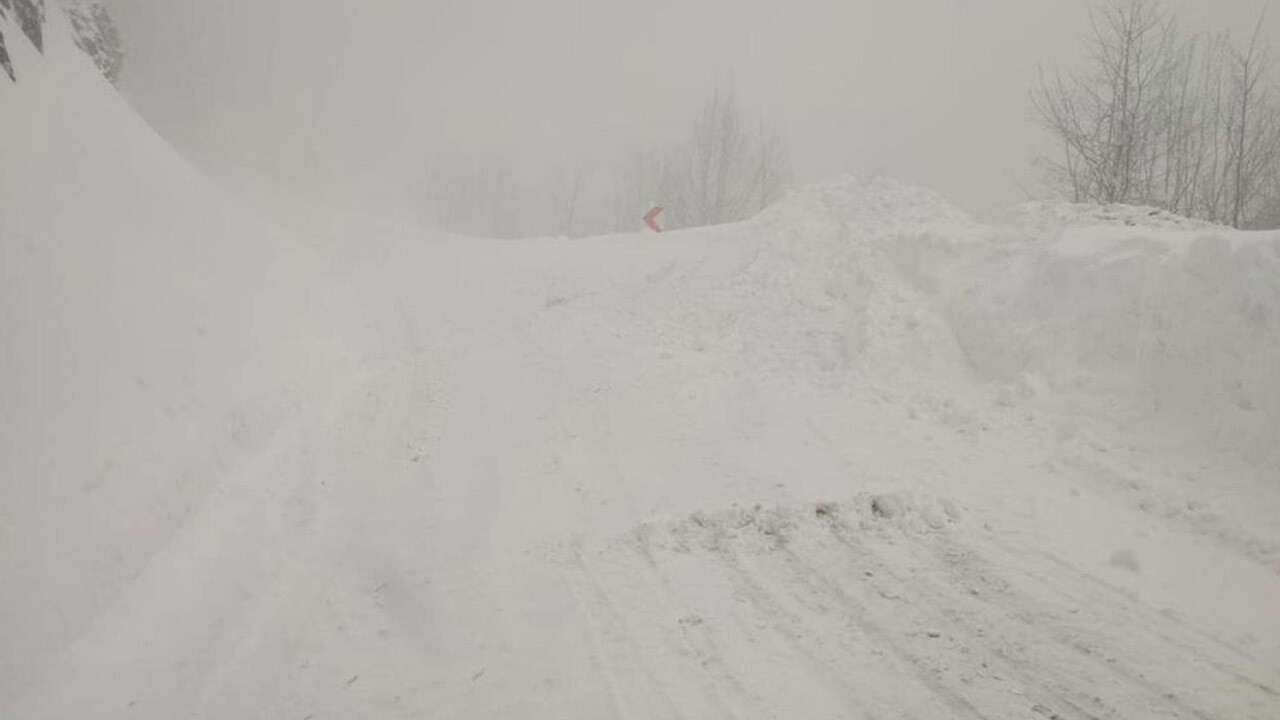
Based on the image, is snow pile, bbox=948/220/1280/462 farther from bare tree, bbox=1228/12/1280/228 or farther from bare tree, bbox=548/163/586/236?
bare tree, bbox=548/163/586/236

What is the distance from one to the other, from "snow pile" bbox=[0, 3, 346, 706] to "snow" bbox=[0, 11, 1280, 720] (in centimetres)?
4

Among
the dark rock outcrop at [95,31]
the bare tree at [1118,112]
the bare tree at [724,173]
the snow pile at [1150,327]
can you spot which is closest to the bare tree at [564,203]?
the bare tree at [724,173]

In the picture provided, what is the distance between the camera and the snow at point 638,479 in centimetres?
404

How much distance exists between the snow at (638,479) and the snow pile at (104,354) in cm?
4

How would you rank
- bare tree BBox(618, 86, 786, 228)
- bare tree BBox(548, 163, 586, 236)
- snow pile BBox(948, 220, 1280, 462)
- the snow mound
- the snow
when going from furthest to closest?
bare tree BBox(548, 163, 586, 236) < bare tree BBox(618, 86, 786, 228) < the snow mound < snow pile BBox(948, 220, 1280, 462) < the snow

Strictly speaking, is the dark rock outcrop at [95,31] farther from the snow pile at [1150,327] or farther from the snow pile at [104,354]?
the snow pile at [1150,327]

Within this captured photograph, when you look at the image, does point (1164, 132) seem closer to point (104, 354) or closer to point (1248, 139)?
point (1248, 139)

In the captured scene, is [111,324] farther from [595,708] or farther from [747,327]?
[747,327]

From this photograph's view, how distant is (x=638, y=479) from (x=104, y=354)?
495cm

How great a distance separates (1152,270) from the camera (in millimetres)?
7395

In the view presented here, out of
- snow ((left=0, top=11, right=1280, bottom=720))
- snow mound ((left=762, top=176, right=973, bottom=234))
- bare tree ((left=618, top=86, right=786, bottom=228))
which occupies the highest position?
bare tree ((left=618, top=86, right=786, bottom=228))

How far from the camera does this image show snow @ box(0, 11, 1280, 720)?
4039mm

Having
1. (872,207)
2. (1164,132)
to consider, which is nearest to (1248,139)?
(1164,132)

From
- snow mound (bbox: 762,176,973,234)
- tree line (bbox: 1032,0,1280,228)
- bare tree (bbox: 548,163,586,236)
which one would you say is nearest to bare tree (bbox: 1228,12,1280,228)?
tree line (bbox: 1032,0,1280,228)
